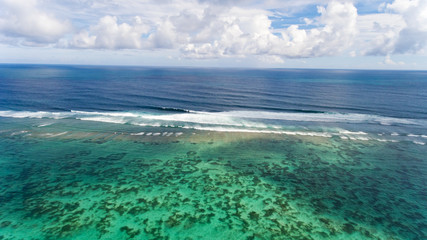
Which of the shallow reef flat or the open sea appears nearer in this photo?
the shallow reef flat

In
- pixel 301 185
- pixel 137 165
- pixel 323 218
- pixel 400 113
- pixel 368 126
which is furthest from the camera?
pixel 400 113

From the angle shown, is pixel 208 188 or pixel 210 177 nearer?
pixel 208 188

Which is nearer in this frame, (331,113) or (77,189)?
(77,189)

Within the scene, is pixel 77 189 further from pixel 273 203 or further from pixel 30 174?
pixel 273 203

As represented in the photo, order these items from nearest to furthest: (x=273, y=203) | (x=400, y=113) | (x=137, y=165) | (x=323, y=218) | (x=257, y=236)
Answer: (x=257, y=236), (x=323, y=218), (x=273, y=203), (x=137, y=165), (x=400, y=113)

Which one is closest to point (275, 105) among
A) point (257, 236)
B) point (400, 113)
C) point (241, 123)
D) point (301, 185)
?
point (241, 123)
